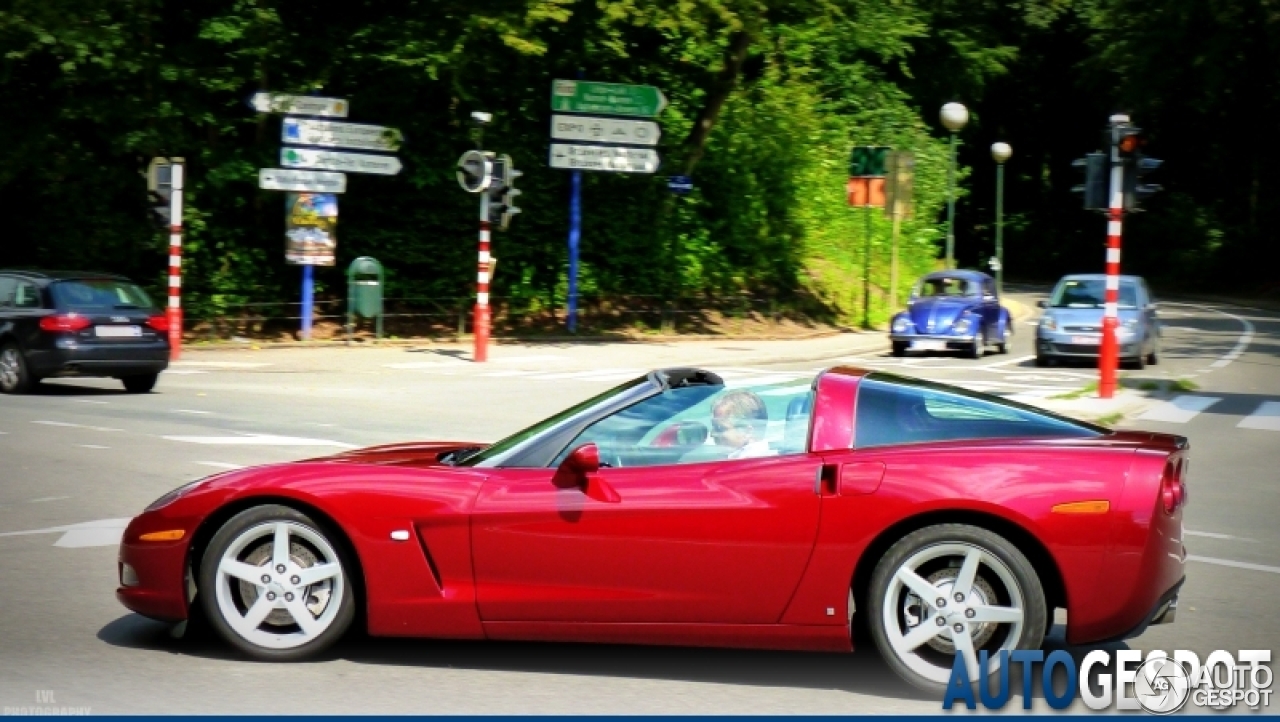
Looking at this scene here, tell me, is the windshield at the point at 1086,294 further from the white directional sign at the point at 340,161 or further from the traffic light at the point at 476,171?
the white directional sign at the point at 340,161

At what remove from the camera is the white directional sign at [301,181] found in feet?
107

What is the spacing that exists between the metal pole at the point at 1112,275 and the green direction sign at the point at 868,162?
1860 centimetres

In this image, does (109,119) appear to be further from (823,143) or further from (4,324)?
(823,143)

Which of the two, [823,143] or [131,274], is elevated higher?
[823,143]

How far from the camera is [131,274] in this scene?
34.0 metres

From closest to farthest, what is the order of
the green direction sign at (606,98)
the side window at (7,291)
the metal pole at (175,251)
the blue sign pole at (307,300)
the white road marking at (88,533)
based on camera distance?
1. the white road marking at (88,533)
2. the side window at (7,291)
3. the metal pole at (175,251)
4. the blue sign pole at (307,300)
5. the green direction sign at (606,98)

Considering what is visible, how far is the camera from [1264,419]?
20.0 m

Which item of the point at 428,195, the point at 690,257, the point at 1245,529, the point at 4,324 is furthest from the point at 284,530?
the point at 690,257

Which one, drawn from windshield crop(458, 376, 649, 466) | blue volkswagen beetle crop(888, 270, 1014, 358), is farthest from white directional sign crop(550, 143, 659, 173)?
windshield crop(458, 376, 649, 466)

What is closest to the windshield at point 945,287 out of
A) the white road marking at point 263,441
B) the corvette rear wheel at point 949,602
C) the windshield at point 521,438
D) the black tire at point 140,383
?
the black tire at point 140,383

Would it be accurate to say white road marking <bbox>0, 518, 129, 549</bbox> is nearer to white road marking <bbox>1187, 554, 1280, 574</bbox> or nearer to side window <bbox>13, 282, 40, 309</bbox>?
white road marking <bbox>1187, 554, 1280, 574</bbox>

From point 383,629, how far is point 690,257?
1274 inches

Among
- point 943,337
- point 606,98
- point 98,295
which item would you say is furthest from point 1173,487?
point 606,98

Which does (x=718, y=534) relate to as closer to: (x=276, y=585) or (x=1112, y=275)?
(x=276, y=585)
